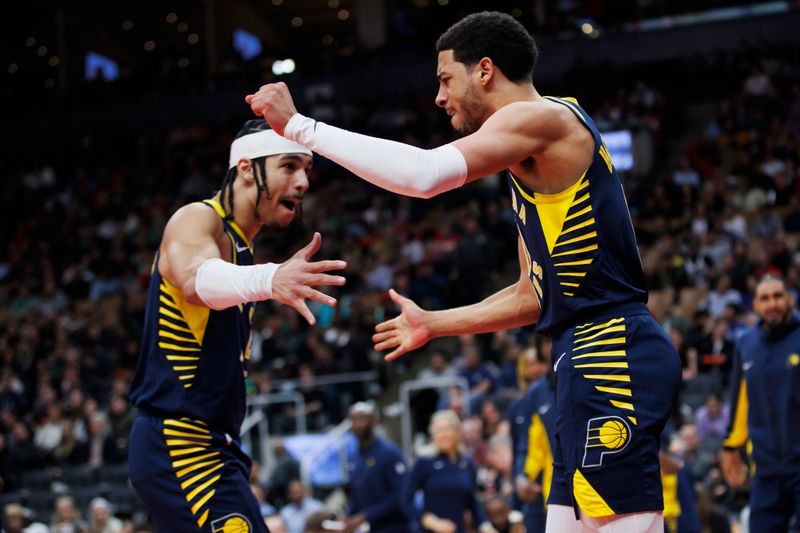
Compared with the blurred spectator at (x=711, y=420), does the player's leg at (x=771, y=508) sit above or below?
above

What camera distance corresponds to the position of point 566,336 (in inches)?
153

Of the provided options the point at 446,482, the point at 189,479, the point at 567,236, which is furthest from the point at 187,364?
the point at 446,482

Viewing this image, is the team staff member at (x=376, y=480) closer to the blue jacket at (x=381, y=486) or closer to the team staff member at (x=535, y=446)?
the blue jacket at (x=381, y=486)

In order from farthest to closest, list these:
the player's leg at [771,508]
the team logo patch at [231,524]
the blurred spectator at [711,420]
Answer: the blurred spectator at [711,420] → the player's leg at [771,508] → the team logo patch at [231,524]

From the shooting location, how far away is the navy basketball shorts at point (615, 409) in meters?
3.66

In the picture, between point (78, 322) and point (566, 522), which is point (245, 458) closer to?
point (566, 522)

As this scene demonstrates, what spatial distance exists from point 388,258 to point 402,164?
17.8 m

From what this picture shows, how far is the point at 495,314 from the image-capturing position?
173 inches

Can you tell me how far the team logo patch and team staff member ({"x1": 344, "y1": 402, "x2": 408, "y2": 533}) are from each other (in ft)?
20.0

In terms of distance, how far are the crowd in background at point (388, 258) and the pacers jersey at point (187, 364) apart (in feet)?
24.0

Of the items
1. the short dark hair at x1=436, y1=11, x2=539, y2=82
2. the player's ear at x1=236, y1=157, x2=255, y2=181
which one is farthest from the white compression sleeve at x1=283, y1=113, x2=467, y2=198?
the player's ear at x1=236, y1=157, x2=255, y2=181

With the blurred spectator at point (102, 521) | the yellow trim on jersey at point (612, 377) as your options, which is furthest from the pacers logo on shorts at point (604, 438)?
the blurred spectator at point (102, 521)

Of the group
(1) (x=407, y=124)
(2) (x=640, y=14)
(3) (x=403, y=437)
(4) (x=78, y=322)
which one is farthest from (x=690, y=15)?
(4) (x=78, y=322)

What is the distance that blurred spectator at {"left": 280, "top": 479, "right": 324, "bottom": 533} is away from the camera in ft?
40.4
